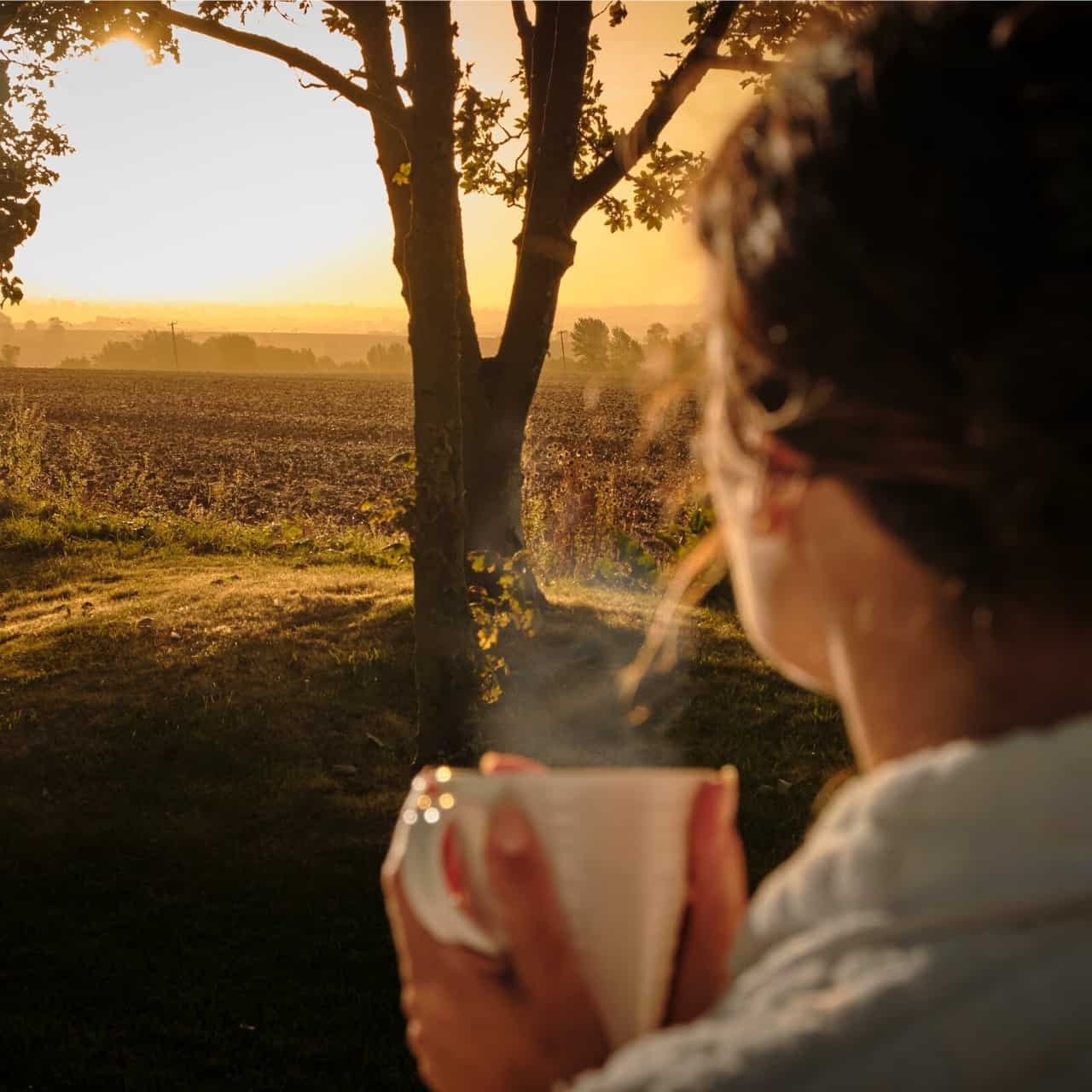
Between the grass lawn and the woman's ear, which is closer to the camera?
the woman's ear

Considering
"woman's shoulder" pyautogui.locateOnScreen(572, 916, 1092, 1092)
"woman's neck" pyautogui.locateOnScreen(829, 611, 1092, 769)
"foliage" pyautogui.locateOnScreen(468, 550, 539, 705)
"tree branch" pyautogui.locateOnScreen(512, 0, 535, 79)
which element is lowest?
"foliage" pyautogui.locateOnScreen(468, 550, 539, 705)

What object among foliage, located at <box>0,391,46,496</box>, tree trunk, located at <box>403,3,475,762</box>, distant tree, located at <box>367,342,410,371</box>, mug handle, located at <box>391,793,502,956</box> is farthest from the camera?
distant tree, located at <box>367,342,410,371</box>

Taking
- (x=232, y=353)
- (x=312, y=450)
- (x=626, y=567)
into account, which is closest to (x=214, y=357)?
(x=232, y=353)

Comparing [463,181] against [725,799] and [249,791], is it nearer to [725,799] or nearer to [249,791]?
[249,791]

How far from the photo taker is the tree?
480cm

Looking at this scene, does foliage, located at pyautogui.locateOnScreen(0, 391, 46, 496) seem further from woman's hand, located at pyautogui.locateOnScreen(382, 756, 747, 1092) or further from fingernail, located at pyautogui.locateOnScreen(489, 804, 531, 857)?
fingernail, located at pyautogui.locateOnScreen(489, 804, 531, 857)

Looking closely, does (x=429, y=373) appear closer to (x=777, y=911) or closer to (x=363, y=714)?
(x=363, y=714)

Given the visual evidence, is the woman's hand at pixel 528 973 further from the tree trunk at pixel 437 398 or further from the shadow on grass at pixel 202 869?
the tree trunk at pixel 437 398

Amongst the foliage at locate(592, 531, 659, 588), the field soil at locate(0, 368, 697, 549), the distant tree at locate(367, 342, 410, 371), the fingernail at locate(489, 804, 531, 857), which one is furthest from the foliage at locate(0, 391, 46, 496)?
the distant tree at locate(367, 342, 410, 371)

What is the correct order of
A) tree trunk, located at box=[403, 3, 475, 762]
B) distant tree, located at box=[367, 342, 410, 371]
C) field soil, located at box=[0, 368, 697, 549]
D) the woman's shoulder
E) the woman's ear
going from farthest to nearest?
distant tree, located at box=[367, 342, 410, 371] → field soil, located at box=[0, 368, 697, 549] → tree trunk, located at box=[403, 3, 475, 762] → the woman's ear → the woman's shoulder

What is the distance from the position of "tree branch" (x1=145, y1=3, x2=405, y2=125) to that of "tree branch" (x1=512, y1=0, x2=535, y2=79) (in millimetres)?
2981

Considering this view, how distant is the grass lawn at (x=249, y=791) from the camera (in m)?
4.04

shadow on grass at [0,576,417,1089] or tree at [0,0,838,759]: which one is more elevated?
tree at [0,0,838,759]

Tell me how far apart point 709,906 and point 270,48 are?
5.83 metres
